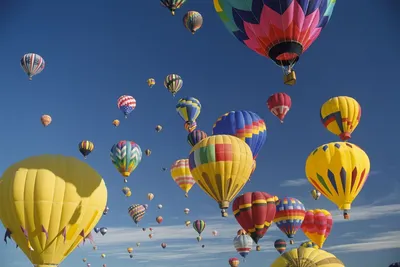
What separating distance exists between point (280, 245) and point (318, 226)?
5.01 m

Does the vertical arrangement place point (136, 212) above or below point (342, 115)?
below

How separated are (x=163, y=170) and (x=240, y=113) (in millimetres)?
17067

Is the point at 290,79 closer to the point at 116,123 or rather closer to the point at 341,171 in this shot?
the point at 341,171

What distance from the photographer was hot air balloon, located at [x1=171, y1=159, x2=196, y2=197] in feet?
113

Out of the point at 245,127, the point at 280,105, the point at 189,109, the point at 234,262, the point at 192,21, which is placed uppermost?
the point at 192,21

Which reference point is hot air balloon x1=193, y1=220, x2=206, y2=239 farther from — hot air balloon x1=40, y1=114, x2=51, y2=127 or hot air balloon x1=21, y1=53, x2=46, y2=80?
hot air balloon x1=21, y1=53, x2=46, y2=80

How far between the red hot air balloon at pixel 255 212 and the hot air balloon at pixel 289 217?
408cm

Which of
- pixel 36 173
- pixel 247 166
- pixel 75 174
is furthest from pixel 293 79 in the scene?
pixel 36 173

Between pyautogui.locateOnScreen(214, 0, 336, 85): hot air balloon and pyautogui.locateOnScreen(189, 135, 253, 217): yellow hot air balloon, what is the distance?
525cm

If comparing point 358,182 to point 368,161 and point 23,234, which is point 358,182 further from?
point 23,234

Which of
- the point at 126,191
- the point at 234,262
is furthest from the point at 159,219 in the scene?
the point at 234,262

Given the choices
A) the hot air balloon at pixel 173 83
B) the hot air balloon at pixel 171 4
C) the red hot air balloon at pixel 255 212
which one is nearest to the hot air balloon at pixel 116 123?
the hot air balloon at pixel 173 83

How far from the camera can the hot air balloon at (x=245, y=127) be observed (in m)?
25.9

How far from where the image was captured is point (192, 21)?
108ft
